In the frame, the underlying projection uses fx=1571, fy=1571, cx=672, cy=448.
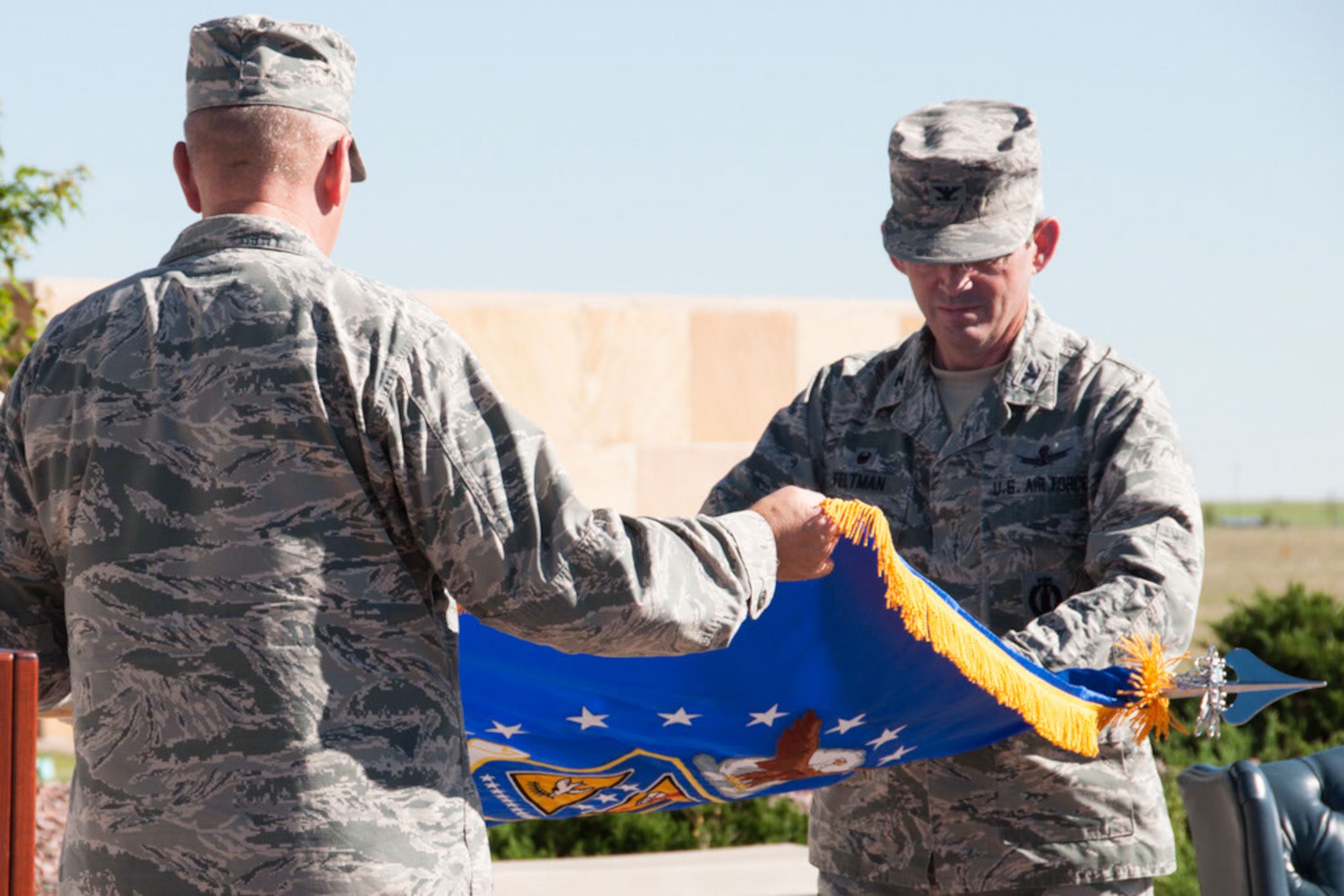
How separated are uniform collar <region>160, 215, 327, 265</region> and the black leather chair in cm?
227

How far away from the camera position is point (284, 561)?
2.04m

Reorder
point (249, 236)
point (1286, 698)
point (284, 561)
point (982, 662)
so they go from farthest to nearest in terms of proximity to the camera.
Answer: point (1286, 698) → point (982, 662) → point (249, 236) → point (284, 561)

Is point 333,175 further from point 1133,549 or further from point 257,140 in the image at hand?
point 1133,549

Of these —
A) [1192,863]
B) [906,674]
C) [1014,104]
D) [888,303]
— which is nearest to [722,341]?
[888,303]

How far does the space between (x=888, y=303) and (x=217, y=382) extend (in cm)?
840

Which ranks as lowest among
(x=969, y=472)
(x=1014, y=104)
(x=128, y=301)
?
(x=969, y=472)

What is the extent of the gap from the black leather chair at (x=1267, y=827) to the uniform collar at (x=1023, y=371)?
0.89 metres

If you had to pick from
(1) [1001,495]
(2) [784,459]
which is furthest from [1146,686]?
(2) [784,459]

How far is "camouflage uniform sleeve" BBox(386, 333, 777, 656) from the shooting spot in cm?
204

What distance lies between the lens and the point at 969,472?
133 inches

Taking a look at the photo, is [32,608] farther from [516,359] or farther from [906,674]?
[516,359]

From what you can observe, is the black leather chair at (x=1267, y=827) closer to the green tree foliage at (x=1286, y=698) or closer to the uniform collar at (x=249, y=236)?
the uniform collar at (x=249, y=236)

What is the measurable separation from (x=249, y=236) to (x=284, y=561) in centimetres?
46

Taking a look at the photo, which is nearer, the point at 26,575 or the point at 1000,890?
the point at 26,575
